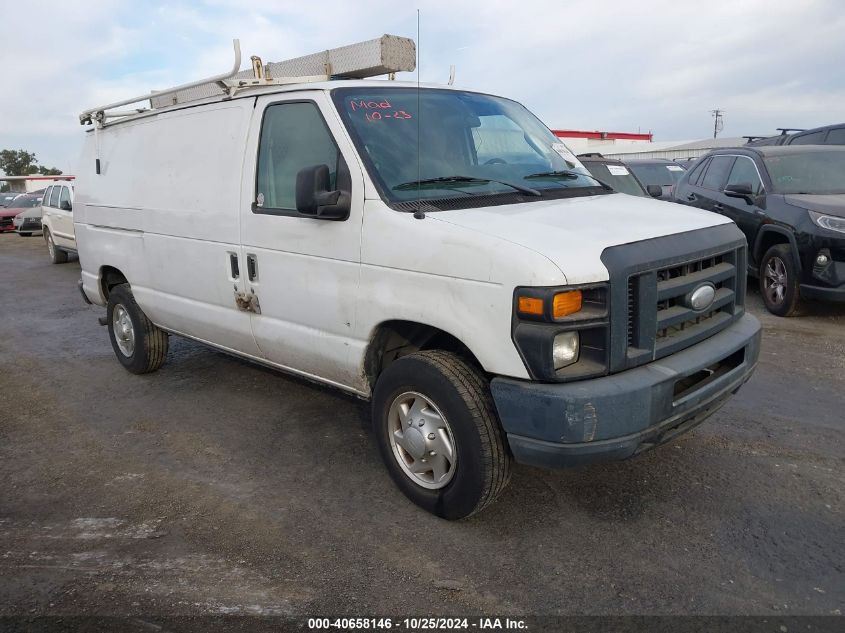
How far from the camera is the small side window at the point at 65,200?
14.2 meters

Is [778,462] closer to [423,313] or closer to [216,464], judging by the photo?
[423,313]

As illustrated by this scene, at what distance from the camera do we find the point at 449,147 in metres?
3.83

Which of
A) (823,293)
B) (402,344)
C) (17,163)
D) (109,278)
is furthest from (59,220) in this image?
(17,163)

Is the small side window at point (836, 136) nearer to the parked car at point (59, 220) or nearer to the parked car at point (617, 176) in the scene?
the parked car at point (617, 176)

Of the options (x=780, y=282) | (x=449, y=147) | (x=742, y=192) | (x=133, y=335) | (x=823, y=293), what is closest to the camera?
(x=449, y=147)

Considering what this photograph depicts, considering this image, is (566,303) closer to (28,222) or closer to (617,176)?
(617,176)

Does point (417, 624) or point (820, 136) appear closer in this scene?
point (417, 624)

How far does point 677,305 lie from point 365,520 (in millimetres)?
1855

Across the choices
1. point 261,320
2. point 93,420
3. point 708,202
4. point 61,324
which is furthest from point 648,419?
point 61,324

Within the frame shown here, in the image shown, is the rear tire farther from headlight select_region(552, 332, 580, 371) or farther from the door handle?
headlight select_region(552, 332, 580, 371)

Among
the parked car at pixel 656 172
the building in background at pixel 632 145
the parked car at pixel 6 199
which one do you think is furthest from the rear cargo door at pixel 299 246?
the building in background at pixel 632 145

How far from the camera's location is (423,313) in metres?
3.21

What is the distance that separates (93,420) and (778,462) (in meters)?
4.62

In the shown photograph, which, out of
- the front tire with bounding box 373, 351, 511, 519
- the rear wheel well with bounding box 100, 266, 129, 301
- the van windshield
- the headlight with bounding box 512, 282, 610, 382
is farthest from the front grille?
the rear wheel well with bounding box 100, 266, 129, 301
